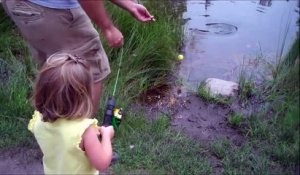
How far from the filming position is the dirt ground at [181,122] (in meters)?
3.14

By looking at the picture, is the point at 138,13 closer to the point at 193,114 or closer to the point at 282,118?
the point at 282,118

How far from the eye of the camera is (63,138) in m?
2.08

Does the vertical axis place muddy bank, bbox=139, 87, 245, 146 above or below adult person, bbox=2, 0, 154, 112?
below

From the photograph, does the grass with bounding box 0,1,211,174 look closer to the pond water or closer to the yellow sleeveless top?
the pond water

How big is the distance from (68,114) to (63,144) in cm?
14

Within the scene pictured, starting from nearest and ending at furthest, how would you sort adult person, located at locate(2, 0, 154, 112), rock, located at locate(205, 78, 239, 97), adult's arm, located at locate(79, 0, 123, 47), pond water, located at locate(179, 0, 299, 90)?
adult's arm, located at locate(79, 0, 123, 47)
adult person, located at locate(2, 0, 154, 112)
rock, located at locate(205, 78, 239, 97)
pond water, located at locate(179, 0, 299, 90)

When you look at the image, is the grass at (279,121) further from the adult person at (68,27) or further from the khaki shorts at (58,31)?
the khaki shorts at (58,31)

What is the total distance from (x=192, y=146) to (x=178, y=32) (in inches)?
81.1

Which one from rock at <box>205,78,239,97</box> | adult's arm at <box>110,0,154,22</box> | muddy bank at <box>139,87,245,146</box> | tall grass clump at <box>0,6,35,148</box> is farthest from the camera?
rock at <box>205,78,239,97</box>

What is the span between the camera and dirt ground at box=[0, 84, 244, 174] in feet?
10.3

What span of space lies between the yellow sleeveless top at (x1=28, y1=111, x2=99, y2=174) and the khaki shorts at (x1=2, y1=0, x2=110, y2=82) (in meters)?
0.57

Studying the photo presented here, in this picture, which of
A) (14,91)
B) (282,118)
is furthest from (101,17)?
(14,91)

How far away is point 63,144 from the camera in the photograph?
2.09m

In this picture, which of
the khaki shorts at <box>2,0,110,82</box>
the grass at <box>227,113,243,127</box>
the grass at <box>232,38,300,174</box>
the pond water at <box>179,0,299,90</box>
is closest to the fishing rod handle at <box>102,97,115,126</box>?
the khaki shorts at <box>2,0,110,82</box>
